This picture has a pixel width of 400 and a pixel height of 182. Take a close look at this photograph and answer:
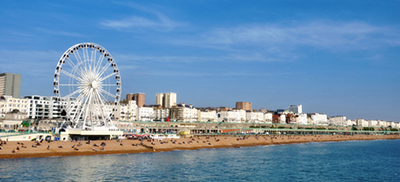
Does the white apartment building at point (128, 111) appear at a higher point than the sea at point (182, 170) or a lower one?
higher

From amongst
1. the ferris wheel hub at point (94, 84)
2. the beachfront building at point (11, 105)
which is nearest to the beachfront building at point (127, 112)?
the beachfront building at point (11, 105)

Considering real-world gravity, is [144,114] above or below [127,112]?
below

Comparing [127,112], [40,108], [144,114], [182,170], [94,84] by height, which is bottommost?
[182,170]

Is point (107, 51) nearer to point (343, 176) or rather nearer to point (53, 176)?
point (53, 176)

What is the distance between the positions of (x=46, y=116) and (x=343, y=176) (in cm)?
11936

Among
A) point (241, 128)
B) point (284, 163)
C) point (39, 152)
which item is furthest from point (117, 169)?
point (241, 128)

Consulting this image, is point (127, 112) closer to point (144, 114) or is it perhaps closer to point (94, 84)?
point (144, 114)

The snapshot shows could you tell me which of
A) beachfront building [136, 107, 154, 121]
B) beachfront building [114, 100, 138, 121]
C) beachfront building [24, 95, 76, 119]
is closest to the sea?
beachfront building [24, 95, 76, 119]

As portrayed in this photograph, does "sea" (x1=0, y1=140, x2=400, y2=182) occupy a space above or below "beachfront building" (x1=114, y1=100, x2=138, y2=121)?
below

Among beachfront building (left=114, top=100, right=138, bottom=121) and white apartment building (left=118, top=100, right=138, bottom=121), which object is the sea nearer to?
beachfront building (left=114, top=100, right=138, bottom=121)

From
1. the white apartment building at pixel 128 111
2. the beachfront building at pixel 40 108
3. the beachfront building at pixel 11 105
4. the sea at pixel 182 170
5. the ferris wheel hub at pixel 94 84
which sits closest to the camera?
the sea at pixel 182 170

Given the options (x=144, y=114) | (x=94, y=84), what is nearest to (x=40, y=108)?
(x=144, y=114)

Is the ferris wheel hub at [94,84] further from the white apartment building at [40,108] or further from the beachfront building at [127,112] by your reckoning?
the beachfront building at [127,112]

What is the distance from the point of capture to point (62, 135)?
230 feet
